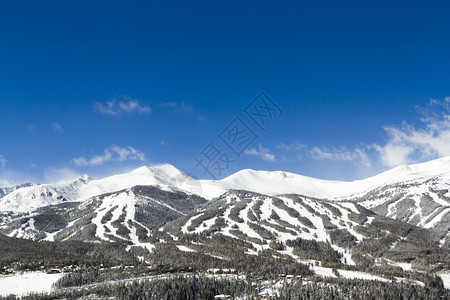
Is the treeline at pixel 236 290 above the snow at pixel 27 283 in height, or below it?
below

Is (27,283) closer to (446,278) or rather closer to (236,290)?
(236,290)

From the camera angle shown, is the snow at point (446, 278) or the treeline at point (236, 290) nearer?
the treeline at point (236, 290)

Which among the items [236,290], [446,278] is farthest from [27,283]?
[446,278]

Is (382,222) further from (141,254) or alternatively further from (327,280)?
(141,254)

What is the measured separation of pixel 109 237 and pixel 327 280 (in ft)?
445

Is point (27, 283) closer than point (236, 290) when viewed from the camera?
No

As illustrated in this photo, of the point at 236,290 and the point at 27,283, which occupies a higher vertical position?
the point at 27,283

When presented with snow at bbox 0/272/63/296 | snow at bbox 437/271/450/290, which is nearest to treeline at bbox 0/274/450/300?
snow at bbox 0/272/63/296

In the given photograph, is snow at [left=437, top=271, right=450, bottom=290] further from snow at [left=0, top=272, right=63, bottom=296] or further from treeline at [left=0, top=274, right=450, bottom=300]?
snow at [left=0, top=272, right=63, bottom=296]

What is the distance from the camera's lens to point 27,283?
262 feet

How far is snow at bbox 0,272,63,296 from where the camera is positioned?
7498 cm

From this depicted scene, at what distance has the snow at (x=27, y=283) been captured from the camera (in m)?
75.0

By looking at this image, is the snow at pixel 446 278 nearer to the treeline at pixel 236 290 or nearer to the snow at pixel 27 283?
the treeline at pixel 236 290

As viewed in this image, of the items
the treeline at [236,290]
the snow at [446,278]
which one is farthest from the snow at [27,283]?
the snow at [446,278]
